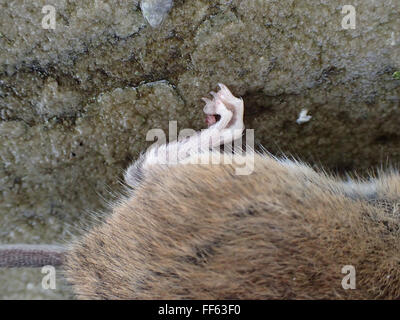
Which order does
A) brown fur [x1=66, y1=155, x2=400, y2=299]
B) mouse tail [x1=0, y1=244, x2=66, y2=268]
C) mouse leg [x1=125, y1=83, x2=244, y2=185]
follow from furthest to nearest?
mouse leg [x1=125, y1=83, x2=244, y2=185] → mouse tail [x1=0, y1=244, x2=66, y2=268] → brown fur [x1=66, y1=155, x2=400, y2=299]

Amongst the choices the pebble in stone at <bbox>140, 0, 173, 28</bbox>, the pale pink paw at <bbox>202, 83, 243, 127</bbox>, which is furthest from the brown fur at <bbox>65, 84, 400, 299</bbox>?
the pebble in stone at <bbox>140, 0, 173, 28</bbox>

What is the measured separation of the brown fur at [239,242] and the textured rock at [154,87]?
0.37 meters

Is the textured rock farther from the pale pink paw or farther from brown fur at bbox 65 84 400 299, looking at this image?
brown fur at bbox 65 84 400 299

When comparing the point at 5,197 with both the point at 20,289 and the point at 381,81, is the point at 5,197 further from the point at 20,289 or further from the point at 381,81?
the point at 381,81

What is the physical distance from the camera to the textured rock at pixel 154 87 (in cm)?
188

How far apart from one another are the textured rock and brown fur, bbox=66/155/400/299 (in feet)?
1.23

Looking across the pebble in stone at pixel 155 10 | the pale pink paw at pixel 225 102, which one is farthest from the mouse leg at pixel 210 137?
the pebble in stone at pixel 155 10

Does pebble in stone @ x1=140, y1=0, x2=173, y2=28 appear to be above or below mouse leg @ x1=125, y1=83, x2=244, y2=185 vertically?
above

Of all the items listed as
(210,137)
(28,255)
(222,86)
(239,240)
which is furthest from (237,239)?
(28,255)

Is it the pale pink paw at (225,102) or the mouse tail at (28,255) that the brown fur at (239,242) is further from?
the pale pink paw at (225,102)

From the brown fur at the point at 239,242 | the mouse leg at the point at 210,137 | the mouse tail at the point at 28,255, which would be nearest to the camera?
the brown fur at the point at 239,242

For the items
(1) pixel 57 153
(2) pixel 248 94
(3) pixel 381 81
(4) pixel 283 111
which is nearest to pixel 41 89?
(1) pixel 57 153

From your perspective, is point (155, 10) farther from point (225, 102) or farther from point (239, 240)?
point (239, 240)

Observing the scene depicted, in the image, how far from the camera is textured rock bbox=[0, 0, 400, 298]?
1880 millimetres
